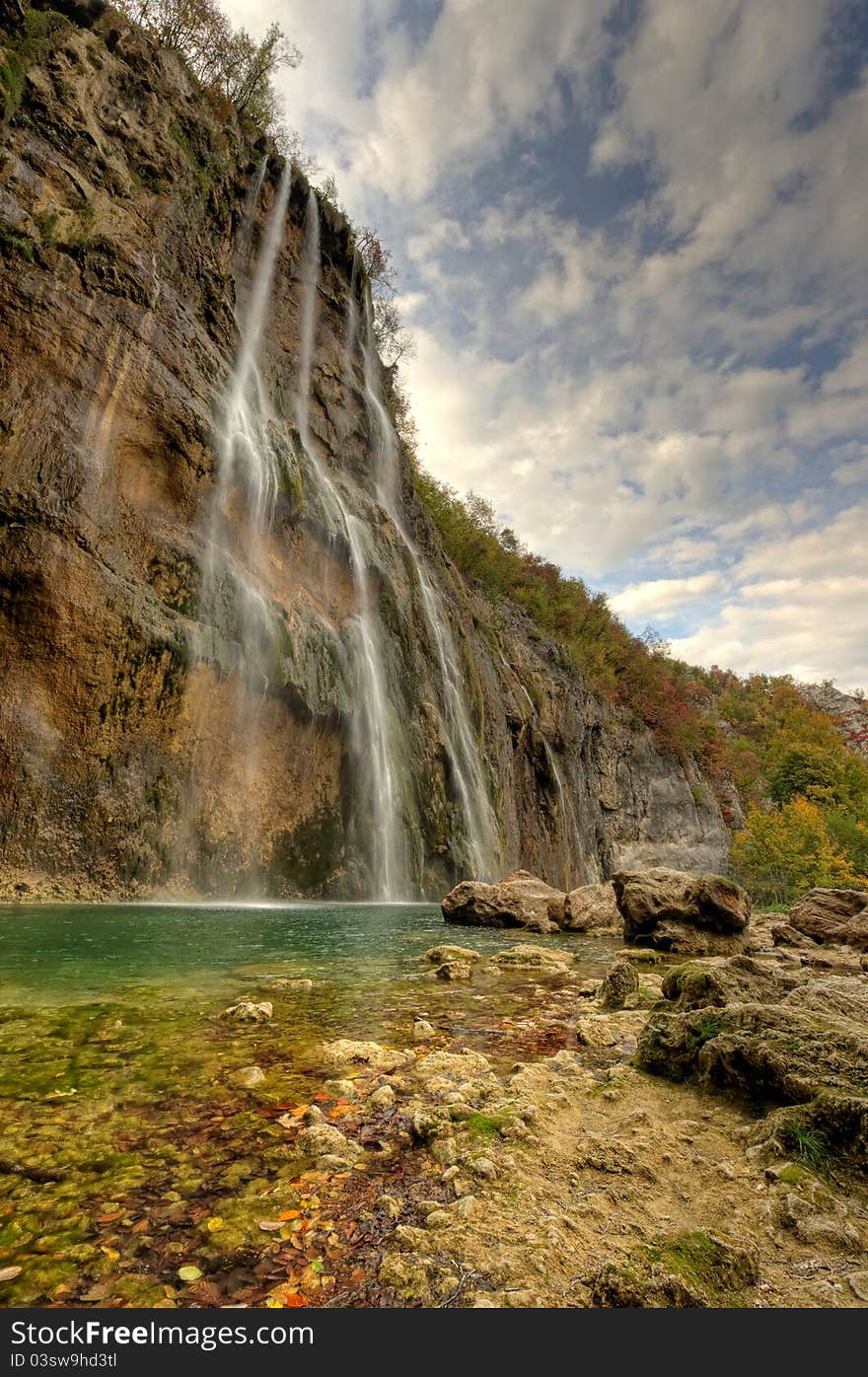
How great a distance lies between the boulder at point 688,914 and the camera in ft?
31.3

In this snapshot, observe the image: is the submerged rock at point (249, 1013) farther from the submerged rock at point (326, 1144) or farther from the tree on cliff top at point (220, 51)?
the tree on cliff top at point (220, 51)

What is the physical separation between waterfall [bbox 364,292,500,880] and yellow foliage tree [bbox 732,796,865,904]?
20.3 metres

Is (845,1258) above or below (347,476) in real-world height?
below

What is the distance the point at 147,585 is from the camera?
45.0ft

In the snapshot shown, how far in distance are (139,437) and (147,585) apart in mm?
3579

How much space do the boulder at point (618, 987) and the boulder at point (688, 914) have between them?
4.35 meters

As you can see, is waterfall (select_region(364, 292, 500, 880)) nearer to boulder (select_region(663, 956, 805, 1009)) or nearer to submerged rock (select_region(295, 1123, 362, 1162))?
boulder (select_region(663, 956, 805, 1009))

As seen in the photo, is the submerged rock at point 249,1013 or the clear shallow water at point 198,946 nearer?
the submerged rock at point 249,1013

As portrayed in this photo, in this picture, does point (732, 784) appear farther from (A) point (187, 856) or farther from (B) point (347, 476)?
(A) point (187, 856)

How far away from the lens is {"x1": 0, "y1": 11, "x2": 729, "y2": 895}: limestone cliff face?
11.8 m

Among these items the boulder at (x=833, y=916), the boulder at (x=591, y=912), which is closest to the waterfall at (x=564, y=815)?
the boulder at (x=591, y=912)

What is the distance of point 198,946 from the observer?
7805 millimetres

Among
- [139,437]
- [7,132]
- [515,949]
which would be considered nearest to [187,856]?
[515,949]

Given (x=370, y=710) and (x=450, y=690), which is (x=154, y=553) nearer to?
(x=370, y=710)
